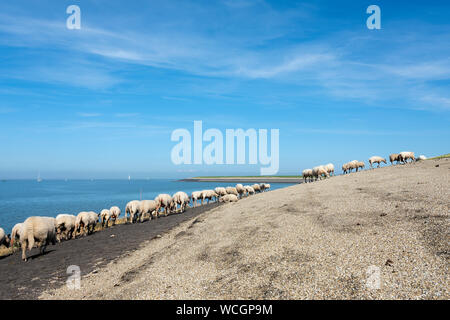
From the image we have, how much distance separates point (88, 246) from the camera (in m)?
19.2

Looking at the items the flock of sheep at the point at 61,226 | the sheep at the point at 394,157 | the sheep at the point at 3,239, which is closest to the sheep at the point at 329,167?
the sheep at the point at 394,157

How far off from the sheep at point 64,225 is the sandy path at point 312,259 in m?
11.9

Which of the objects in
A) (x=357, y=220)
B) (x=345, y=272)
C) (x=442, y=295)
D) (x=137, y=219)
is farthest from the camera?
(x=137, y=219)

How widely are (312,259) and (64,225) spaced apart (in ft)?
75.0

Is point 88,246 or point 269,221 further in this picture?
point 88,246

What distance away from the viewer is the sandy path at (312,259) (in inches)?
271

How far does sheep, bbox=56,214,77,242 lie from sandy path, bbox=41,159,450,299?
11889 mm

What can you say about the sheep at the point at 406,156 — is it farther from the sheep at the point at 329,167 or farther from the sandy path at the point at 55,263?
the sandy path at the point at 55,263

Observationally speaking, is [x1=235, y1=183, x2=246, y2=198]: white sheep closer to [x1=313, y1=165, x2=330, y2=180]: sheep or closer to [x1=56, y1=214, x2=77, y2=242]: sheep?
[x1=313, y1=165, x2=330, y2=180]: sheep

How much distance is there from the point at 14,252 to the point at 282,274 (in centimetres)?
2246

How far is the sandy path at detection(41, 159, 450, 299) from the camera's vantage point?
6.88 meters

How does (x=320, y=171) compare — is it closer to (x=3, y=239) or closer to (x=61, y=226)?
(x=61, y=226)
